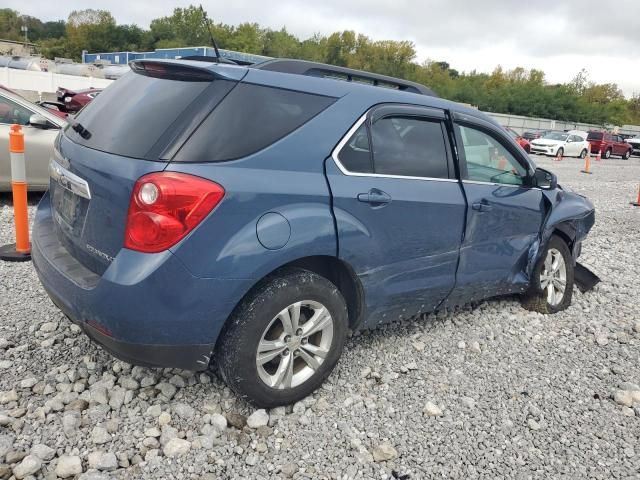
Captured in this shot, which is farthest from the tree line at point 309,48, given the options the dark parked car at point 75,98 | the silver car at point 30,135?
the silver car at point 30,135

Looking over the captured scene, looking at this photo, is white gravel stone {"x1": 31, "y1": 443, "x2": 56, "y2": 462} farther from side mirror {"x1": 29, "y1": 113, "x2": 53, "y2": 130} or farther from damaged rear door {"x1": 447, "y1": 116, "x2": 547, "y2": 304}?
side mirror {"x1": 29, "y1": 113, "x2": 53, "y2": 130}

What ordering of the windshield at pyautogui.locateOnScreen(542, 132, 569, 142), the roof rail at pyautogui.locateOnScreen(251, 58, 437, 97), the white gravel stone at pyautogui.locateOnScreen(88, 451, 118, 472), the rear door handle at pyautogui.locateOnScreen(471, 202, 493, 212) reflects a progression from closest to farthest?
1. the white gravel stone at pyautogui.locateOnScreen(88, 451, 118, 472)
2. the roof rail at pyautogui.locateOnScreen(251, 58, 437, 97)
3. the rear door handle at pyautogui.locateOnScreen(471, 202, 493, 212)
4. the windshield at pyautogui.locateOnScreen(542, 132, 569, 142)

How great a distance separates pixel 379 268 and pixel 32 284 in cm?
284

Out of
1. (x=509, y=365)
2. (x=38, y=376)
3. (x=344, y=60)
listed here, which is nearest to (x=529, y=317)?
(x=509, y=365)

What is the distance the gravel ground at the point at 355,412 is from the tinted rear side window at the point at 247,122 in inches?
53.5

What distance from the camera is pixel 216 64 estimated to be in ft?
9.45

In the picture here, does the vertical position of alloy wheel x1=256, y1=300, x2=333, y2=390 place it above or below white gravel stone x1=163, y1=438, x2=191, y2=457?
above

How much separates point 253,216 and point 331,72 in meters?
1.25

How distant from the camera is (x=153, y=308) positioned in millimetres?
2469

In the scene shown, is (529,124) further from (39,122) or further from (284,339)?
(284,339)

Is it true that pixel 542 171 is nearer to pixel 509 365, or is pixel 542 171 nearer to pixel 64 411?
pixel 509 365

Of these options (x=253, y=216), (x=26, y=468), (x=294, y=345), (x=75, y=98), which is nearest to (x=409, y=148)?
(x=253, y=216)

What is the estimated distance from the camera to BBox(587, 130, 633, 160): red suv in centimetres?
3375

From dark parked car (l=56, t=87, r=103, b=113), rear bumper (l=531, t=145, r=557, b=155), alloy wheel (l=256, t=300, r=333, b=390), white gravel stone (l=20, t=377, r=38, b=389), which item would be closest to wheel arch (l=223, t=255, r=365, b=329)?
alloy wheel (l=256, t=300, r=333, b=390)
